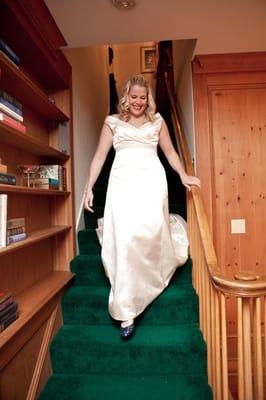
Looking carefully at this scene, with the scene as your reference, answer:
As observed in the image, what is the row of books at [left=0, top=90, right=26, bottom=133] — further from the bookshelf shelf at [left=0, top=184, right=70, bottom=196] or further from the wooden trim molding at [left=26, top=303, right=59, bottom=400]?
the wooden trim molding at [left=26, top=303, right=59, bottom=400]

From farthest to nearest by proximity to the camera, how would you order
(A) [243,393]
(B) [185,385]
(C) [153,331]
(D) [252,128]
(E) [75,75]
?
(E) [75,75]
(D) [252,128]
(C) [153,331]
(B) [185,385]
(A) [243,393]

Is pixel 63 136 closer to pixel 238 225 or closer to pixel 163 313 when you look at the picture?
pixel 163 313

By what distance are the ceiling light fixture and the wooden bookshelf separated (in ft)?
1.38

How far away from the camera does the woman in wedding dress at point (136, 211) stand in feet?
5.46

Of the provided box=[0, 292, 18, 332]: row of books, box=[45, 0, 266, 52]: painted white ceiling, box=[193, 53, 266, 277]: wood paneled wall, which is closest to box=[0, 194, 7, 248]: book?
box=[0, 292, 18, 332]: row of books

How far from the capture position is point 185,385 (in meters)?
Answer: 1.51

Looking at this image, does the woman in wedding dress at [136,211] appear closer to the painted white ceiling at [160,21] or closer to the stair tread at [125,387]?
the stair tread at [125,387]

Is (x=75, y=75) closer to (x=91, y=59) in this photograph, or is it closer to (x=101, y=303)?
(x=91, y=59)

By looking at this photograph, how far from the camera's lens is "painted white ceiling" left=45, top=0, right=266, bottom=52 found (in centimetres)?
184

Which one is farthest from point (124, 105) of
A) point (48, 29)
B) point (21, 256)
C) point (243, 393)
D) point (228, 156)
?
point (243, 393)

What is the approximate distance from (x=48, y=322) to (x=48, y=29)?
1.85 m

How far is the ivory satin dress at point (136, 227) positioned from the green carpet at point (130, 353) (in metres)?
0.15

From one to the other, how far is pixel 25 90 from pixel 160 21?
1041 mm

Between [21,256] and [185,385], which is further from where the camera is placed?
[21,256]
